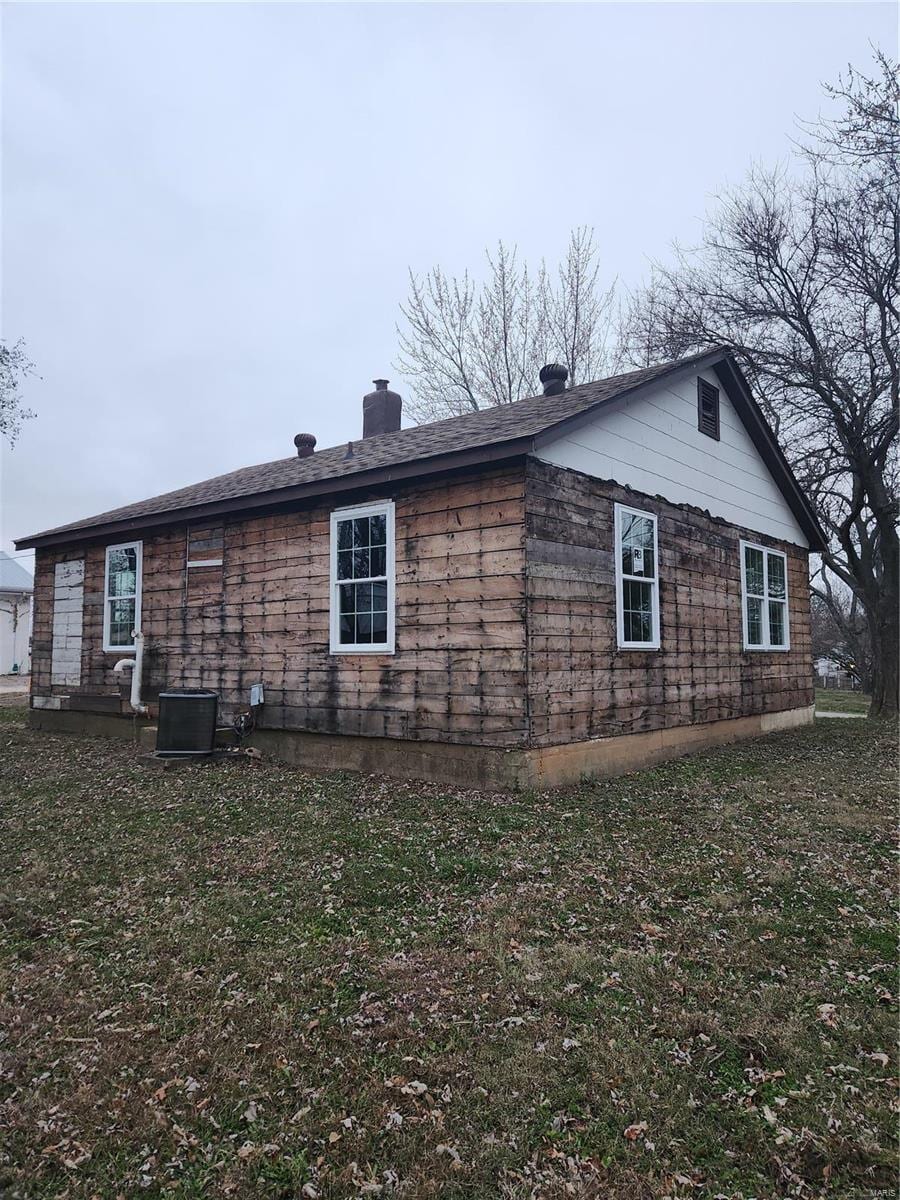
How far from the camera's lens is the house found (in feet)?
24.6

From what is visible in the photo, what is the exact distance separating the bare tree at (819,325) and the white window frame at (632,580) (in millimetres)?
8350

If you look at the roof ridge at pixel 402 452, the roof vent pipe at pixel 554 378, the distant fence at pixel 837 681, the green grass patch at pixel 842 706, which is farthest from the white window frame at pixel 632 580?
the distant fence at pixel 837 681

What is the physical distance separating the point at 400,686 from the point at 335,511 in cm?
254

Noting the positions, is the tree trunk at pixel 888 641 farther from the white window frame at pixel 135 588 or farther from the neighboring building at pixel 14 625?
the neighboring building at pixel 14 625

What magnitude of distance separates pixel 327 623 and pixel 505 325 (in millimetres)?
18095

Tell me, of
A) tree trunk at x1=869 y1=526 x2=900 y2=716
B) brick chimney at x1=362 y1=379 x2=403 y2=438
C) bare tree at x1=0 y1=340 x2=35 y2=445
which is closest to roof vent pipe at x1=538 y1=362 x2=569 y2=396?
brick chimney at x1=362 y1=379 x2=403 y2=438

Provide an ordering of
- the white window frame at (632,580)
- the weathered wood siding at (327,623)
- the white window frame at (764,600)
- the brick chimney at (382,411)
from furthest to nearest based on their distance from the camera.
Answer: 1. the brick chimney at (382,411)
2. the white window frame at (764,600)
3. the white window frame at (632,580)
4. the weathered wood siding at (327,623)

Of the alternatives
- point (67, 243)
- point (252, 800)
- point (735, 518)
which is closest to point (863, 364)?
point (735, 518)

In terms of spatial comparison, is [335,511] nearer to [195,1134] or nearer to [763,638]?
[195,1134]

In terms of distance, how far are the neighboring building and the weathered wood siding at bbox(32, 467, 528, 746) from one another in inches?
848

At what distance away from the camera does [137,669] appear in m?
11.0

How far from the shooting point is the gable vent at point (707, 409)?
36.0ft

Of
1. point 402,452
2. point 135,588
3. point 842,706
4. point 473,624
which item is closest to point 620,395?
point 402,452

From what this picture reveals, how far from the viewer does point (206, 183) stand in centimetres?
1752
